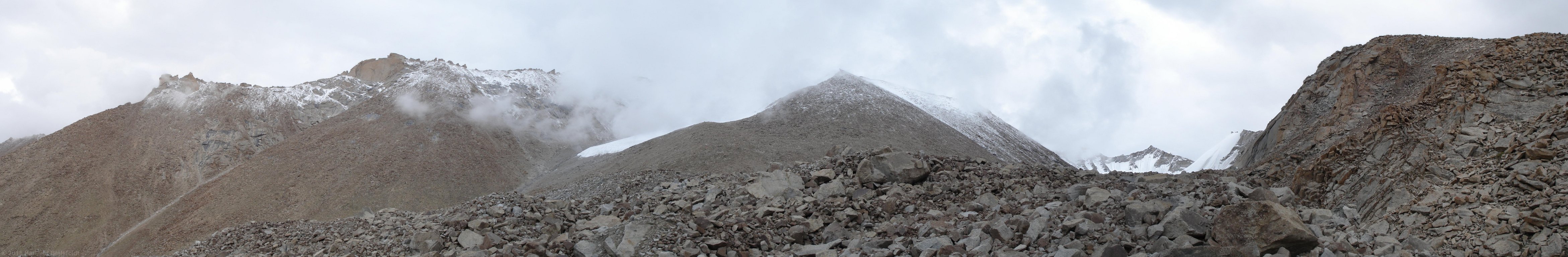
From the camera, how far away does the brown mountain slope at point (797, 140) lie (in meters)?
30.2

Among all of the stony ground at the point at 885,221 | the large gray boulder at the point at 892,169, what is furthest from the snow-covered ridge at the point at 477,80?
the large gray boulder at the point at 892,169

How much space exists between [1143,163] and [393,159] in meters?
57.3

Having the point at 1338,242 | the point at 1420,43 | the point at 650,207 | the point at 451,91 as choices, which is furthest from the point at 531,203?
the point at 451,91

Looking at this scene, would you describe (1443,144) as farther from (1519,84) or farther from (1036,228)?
(1036,228)

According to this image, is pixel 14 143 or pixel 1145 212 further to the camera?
pixel 14 143

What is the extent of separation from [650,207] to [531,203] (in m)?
2.28

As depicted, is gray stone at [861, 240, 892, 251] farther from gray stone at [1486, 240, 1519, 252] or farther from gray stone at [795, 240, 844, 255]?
gray stone at [1486, 240, 1519, 252]

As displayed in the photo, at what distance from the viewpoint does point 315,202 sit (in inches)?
1249

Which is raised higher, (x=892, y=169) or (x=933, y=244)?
(x=892, y=169)

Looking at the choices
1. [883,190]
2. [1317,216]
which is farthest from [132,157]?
[1317,216]

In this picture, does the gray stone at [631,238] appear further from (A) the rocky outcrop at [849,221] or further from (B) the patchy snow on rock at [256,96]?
(B) the patchy snow on rock at [256,96]

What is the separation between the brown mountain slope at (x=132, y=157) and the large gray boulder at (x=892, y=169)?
32.5 m

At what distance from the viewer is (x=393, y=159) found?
3722 centimetres

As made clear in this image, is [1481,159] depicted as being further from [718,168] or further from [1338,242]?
[718,168]
